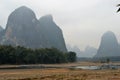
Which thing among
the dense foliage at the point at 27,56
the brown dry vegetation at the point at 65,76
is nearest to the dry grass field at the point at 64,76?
the brown dry vegetation at the point at 65,76

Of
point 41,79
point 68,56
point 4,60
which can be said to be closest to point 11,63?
point 4,60

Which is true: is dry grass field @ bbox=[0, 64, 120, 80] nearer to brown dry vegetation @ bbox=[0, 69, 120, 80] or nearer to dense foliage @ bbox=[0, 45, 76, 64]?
brown dry vegetation @ bbox=[0, 69, 120, 80]

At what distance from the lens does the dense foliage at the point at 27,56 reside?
386 feet

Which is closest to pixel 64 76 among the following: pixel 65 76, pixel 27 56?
pixel 65 76

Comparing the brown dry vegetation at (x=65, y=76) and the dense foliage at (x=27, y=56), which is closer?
the brown dry vegetation at (x=65, y=76)

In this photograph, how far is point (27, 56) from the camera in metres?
123

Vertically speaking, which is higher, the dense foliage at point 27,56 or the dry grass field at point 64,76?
the dense foliage at point 27,56

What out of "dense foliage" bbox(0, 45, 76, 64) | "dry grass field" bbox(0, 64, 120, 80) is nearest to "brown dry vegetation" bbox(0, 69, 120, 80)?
"dry grass field" bbox(0, 64, 120, 80)

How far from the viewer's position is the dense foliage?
11769 cm

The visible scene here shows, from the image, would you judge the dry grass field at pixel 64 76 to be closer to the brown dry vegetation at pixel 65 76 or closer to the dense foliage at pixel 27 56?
the brown dry vegetation at pixel 65 76

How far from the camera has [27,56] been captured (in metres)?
123

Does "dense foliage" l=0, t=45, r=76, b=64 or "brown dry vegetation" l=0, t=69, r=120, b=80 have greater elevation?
"dense foliage" l=0, t=45, r=76, b=64

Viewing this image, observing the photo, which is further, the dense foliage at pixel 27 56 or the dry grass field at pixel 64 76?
the dense foliage at pixel 27 56

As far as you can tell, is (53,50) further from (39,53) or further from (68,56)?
(68,56)
